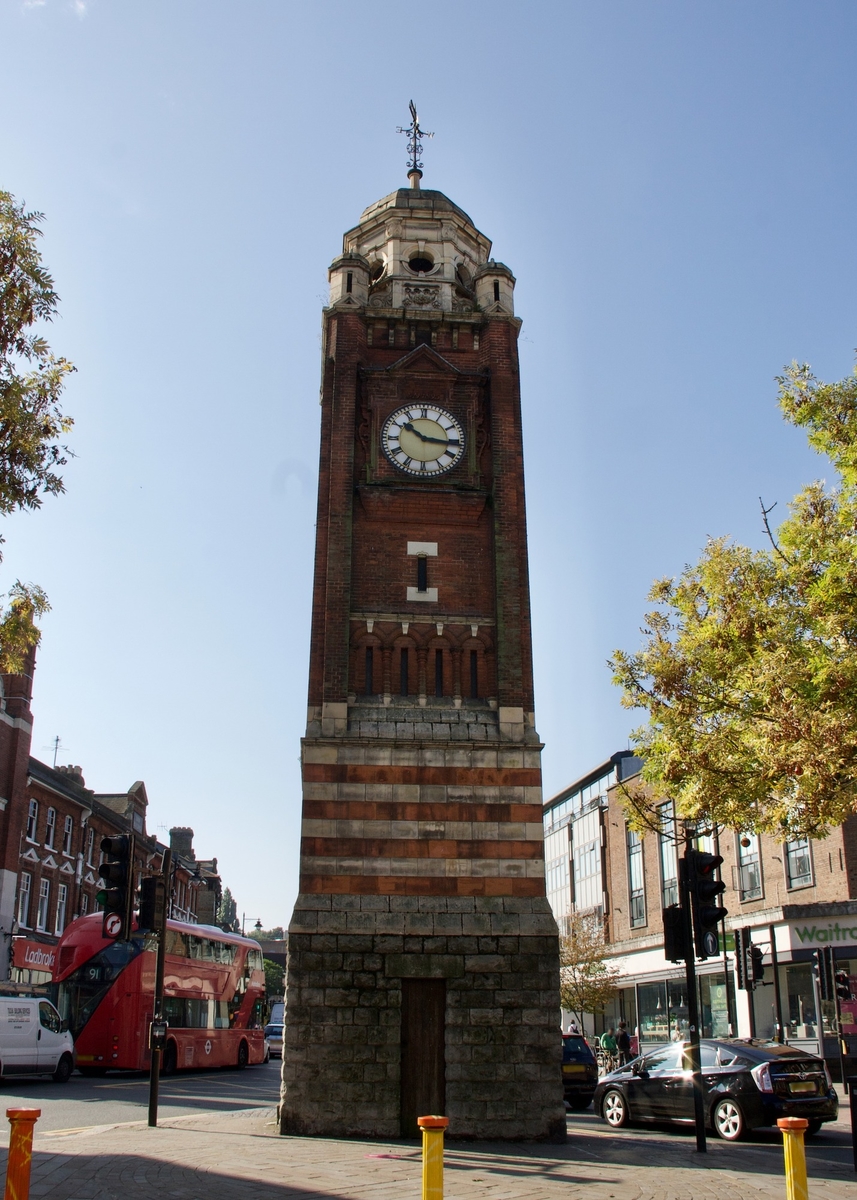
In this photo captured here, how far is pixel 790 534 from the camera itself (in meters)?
17.0

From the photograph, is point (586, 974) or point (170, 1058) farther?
point (586, 974)

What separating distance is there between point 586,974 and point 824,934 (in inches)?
613

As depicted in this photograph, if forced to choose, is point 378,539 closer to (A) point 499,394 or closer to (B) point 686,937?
(A) point 499,394

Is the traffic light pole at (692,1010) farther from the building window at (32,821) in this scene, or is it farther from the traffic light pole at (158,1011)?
the building window at (32,821)

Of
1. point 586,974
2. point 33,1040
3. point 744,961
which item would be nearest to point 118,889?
point 33,1040

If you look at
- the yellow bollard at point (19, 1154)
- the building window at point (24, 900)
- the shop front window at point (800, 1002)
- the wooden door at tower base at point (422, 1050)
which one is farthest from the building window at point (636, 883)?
the yellow bollard at point (19, 1154)

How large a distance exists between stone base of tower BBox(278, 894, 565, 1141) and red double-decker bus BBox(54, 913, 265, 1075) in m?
13.1

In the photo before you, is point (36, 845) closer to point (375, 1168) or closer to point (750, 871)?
point (750, 871)

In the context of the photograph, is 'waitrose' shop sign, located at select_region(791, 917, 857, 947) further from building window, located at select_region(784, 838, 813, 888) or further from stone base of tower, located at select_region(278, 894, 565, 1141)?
stone base of tower, located at select_region(278, 894, 565, 1141)

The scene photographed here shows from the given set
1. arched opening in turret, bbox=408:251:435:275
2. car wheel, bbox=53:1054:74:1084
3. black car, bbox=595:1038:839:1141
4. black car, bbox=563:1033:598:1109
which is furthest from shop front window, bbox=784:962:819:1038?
arched opening in turret, bbox=408:251:435:275

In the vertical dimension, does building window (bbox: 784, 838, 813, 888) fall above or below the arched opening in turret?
below

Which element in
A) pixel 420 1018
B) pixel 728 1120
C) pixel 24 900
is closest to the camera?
pixel 420 1018

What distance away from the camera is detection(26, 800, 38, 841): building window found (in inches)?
1659

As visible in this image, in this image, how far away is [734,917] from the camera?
36875 millimetres
